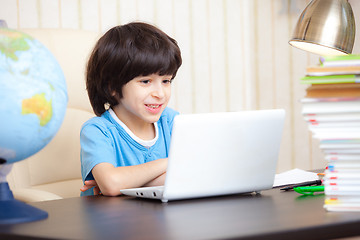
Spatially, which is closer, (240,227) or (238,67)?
(240,227)

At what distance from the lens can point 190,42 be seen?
2850mm

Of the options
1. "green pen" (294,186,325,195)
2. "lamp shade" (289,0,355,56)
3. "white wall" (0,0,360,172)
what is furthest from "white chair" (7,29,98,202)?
"green pen" (294,186,325,195)

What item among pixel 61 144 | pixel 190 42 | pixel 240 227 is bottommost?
pixel 61 144

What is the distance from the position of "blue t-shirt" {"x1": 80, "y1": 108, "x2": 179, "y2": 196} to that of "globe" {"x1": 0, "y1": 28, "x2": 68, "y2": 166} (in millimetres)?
492

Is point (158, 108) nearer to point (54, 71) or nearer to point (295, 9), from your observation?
point (54, 71)

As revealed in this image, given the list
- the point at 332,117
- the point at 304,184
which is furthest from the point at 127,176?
the point at 332,117

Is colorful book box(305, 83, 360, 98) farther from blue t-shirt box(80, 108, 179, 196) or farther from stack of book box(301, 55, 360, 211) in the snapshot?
blue t-shirt box(80, 108, 179, 196)

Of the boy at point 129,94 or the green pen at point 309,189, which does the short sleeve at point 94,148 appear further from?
the green pen at point 309,189

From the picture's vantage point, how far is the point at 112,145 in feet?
5.35

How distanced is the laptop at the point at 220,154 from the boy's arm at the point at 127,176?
19 centimetres

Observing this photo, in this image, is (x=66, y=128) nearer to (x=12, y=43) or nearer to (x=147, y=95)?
(x=147, y=95)

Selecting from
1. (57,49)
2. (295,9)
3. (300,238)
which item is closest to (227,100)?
(295,9)

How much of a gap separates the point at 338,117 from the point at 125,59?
906 mm

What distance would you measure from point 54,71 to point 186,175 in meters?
0.33
